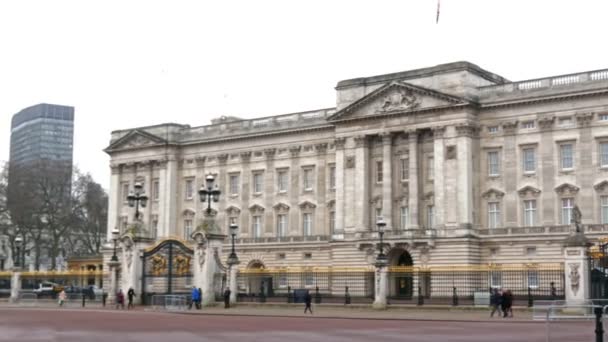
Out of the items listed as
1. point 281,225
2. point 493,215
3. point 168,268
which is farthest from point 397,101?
point 168,268

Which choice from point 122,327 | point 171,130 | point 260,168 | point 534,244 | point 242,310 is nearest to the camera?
point 122,327

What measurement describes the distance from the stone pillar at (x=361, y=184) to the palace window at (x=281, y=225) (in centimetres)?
989

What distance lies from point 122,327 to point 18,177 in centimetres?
7134

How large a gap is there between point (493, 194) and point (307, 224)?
1843cm

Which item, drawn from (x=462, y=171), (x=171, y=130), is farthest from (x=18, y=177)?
(x=462, y=171)

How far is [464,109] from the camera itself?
6994cm

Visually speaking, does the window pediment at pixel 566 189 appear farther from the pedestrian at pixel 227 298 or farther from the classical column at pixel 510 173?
the pedestrian at pixel 227 298

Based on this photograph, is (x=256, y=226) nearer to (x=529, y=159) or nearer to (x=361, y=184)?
(x=361, y=184)

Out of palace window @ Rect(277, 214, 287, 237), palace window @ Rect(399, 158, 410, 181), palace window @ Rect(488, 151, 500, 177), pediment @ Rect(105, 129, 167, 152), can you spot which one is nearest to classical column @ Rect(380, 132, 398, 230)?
palace window @ Rect(399, 158, 410, 181)

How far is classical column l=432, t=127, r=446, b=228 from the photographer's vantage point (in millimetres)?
70375

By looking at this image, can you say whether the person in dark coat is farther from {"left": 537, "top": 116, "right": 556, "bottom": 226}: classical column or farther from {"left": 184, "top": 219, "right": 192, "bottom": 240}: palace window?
{"left": 184, "top": 219, "right": 192, "bottom": 240}: palace window

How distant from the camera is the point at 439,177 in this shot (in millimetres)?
70875

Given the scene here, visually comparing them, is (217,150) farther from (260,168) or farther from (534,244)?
(534,244)

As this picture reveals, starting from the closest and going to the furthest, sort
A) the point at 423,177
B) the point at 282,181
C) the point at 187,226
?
the point at 423,177
the point at 282,181
the point at 187,226
